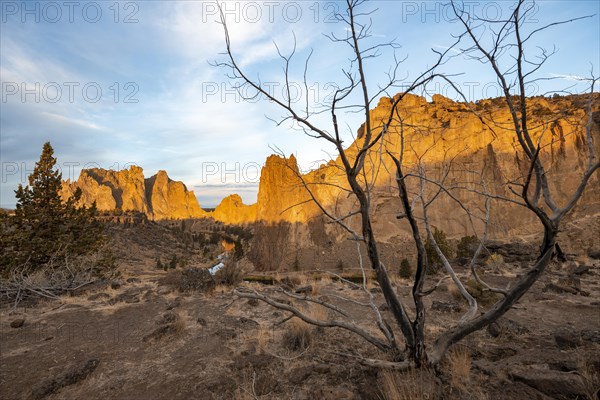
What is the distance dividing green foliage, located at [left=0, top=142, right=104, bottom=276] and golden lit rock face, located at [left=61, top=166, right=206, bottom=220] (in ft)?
324

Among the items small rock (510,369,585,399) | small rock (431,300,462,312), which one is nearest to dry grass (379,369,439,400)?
small rock (510,369,585,399)

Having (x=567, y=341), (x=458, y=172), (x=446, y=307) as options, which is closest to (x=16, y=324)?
(x=446, y=307)

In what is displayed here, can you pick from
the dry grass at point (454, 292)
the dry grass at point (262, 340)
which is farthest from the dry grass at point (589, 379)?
the dry grass at point (454, 292)

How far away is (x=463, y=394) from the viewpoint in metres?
2.83

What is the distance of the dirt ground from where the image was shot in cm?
301

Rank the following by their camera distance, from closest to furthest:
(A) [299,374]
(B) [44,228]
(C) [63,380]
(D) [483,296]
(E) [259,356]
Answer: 1. (A) [299,374]
2. (C) [63,380]
3. (E) [259,356]
4. (D) [483,296]
5. (B) [44,228]

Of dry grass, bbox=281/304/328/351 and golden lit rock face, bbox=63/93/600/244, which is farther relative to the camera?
golden lit rock face, bbox=63/93/600/244

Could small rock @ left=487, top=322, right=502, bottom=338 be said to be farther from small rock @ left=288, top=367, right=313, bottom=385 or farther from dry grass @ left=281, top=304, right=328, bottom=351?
small rock @ left=288, top=367, right=313, bottom=385

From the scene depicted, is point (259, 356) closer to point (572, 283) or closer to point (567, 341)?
point (567, 341)

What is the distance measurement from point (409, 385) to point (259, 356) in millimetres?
2583

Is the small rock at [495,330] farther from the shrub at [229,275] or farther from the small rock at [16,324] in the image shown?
the small rock at [16,324]

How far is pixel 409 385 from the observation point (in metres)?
2.63

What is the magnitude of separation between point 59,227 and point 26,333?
40.6ft

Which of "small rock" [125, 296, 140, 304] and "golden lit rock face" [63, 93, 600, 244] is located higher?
"golden lit rock face" [63, 93, 600, 244]
